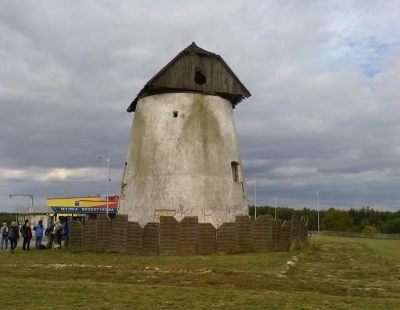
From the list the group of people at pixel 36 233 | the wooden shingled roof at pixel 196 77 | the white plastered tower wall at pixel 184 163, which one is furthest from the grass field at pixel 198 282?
the wooden shingled roof at pixel 196 77

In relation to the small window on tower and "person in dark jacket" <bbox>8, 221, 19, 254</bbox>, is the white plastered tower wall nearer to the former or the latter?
the small window on tower

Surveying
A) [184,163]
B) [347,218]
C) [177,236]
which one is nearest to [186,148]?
[184,163]

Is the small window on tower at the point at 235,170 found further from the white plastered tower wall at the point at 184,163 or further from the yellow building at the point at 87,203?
the yellow building at the point at 87,203

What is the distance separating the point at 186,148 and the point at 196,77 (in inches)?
181

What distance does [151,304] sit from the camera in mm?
9773

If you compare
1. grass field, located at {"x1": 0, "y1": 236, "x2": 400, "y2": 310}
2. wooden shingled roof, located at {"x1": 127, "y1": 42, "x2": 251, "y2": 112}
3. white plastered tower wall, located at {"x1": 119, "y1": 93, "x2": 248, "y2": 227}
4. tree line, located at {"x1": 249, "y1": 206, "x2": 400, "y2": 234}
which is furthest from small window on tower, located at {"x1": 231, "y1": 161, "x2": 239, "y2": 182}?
tree line, located at {"x1": 249, "y1": 206, "x2": 400, "y2": 234}

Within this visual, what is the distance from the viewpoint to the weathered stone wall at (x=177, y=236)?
21.7 metres

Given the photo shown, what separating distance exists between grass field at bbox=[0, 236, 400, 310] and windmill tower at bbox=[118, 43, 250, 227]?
5.53 m

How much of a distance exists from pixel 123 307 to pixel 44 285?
358cm

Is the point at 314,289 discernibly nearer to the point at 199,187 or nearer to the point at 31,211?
the point at 199,187

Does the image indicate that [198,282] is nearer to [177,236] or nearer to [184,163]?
[177,236]

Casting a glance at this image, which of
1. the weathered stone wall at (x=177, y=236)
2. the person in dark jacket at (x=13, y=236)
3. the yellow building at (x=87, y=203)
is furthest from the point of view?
the yellow building at (x=87, y=203)

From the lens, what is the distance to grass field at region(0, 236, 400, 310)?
1002cm

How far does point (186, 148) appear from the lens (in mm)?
26672
